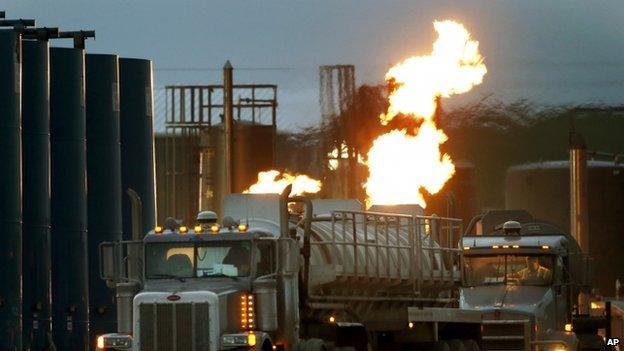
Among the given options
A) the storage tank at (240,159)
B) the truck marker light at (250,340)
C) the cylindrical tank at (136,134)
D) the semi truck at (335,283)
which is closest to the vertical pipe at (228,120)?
the storage tank at (240,159)

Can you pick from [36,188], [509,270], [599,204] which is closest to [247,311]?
[509,270]

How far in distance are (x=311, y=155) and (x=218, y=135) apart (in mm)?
13560

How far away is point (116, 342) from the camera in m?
27.2

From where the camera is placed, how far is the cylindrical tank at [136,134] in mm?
53656

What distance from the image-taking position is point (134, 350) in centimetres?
2689

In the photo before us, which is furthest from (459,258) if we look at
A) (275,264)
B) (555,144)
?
(555,144)

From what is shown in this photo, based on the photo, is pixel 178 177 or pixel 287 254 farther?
pixel 178 177

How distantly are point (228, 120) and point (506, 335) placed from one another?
3967cm

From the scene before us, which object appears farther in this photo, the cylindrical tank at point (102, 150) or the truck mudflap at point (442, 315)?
the cylindrical tank at point (102, 150)

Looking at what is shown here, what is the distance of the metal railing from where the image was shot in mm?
31359

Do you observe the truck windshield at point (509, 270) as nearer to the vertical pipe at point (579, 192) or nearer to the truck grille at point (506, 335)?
the truck grille at point (506, 335)

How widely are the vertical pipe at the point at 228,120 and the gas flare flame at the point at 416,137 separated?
23054 millimetres

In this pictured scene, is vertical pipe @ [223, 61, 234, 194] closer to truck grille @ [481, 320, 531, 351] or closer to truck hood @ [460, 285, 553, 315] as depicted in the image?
truck hood @ [460, 285, 553, 315]

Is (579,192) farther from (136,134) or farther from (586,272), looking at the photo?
(586,272)
